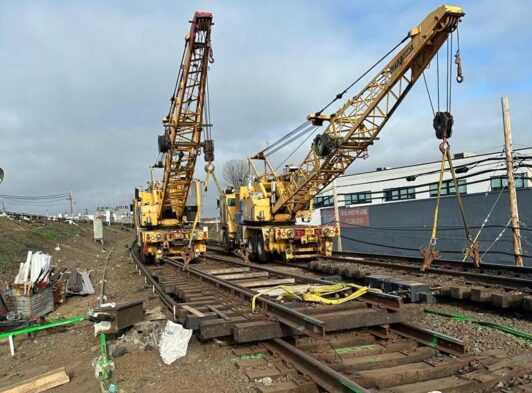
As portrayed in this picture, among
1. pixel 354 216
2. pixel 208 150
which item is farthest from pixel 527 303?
pixel 354 216

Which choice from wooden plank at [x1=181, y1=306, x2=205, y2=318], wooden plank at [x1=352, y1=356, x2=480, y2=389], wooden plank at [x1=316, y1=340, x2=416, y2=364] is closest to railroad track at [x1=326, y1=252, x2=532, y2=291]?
wooden plank at [x1=316, y1=340, x2=416, y2=364]

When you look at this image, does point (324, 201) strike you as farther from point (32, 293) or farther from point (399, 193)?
point (32, 293)

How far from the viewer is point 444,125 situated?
35.3 feet

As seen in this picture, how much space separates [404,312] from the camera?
19.9 feet

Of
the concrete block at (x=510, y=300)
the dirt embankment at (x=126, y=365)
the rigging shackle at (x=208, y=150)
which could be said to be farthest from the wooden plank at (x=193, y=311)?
the rigging shackle at (x=208, y=150)

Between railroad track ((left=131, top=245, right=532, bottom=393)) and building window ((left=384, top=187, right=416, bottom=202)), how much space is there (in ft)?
81.7

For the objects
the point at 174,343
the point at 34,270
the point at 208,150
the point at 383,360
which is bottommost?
the point at 383,360

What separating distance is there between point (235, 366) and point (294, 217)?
14222 mm

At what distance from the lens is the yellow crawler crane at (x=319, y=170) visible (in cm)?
1321

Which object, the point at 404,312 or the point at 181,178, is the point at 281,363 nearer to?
the point at 404,312

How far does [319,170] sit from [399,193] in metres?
16.6

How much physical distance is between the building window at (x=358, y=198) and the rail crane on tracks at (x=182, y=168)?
16442 millimetres

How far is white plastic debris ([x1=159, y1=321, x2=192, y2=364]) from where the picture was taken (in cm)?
582

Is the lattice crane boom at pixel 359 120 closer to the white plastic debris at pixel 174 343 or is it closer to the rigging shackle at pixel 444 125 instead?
the rigging shackle at pixel 444 125
